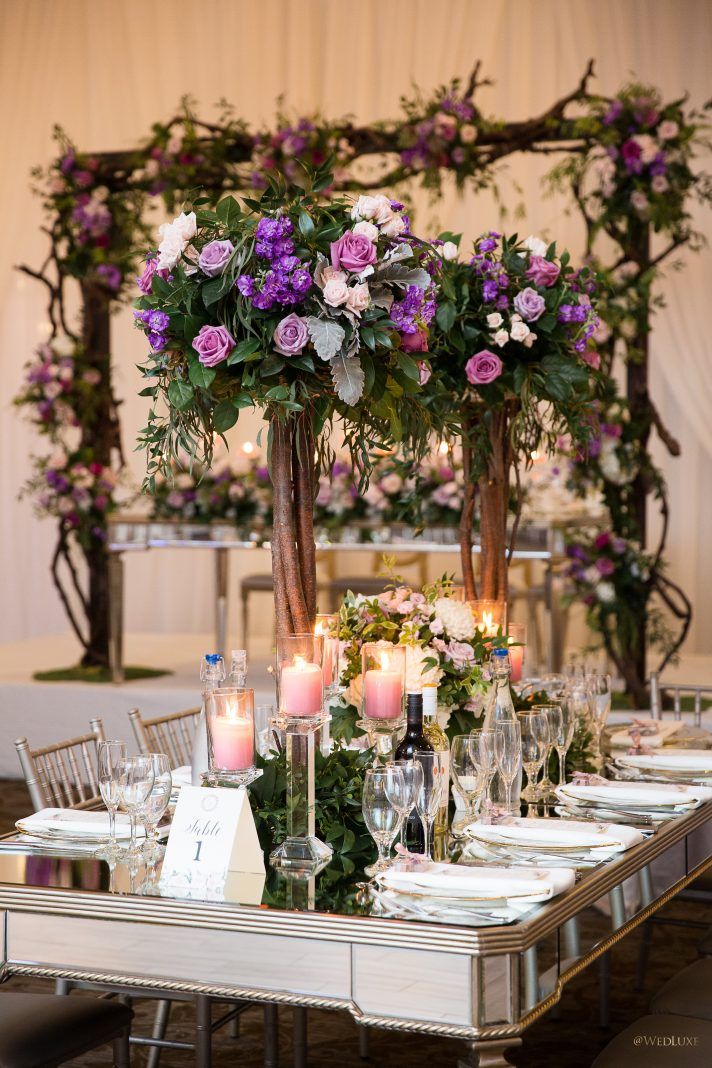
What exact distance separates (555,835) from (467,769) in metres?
0.18

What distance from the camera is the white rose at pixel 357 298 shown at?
2238 mm

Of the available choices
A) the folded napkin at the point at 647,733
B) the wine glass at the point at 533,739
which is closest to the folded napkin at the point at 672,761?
the folded napkin at the point at 647,733

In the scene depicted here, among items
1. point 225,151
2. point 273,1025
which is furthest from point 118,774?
point 225,151

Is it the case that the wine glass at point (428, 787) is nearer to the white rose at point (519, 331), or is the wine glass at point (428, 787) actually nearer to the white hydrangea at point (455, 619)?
the white hydrangea at point (455, 619)

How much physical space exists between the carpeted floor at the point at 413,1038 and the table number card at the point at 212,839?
138cm

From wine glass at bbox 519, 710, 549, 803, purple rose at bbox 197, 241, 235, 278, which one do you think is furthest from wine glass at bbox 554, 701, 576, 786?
purple rose at bbox 197, 241, 235, 278

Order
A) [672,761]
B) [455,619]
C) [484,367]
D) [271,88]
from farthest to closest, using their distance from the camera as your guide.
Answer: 1. [271,88]
2. [484,367]
3. [672,761]
4. [455,619]

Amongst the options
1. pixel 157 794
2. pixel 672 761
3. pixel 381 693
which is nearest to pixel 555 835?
pixel 381 693

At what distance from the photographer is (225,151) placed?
6410 mm

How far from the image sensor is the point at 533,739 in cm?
252

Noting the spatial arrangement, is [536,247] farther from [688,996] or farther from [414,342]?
[688,996]

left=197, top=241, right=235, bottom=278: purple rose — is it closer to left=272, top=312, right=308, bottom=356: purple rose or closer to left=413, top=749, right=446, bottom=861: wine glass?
left=272, top=312, right=308, bottom=356: purple rose

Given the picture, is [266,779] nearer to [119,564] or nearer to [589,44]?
[119,564]

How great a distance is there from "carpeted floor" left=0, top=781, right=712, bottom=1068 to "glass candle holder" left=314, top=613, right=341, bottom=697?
1.16 metres
